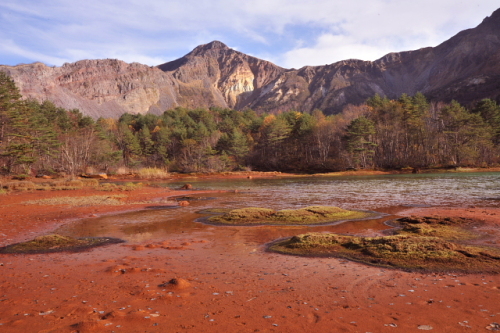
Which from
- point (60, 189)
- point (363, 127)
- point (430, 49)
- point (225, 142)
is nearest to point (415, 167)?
point (363, 127)

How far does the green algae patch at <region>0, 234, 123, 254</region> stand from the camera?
28.9 feet

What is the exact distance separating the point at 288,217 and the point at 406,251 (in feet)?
20.1

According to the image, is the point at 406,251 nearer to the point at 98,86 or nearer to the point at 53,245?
the point at 53,245

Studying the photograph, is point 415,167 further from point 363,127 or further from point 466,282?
point 466,282

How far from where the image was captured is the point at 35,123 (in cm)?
4653

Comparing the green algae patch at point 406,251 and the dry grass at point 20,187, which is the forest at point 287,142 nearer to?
the dry grass at point 20,187

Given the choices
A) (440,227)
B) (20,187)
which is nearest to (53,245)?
(440,227)

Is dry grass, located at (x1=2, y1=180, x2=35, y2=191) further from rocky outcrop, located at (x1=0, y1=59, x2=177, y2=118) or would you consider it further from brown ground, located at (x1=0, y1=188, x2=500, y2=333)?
rocky outcrop, located at (x1=0, y1=59, x2=177, y2=118)

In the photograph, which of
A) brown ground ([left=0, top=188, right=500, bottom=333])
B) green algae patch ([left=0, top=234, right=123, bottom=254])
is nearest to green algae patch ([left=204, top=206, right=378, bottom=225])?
brown ground ([left=0, top=188, right=500, bottom=333])

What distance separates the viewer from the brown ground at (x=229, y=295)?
430 centimetres

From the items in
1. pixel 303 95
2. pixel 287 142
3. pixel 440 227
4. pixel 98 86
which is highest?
pixel 303 95

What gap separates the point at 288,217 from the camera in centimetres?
1317

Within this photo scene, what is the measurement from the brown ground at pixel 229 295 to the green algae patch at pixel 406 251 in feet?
1.46

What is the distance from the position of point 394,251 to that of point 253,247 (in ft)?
12.1
